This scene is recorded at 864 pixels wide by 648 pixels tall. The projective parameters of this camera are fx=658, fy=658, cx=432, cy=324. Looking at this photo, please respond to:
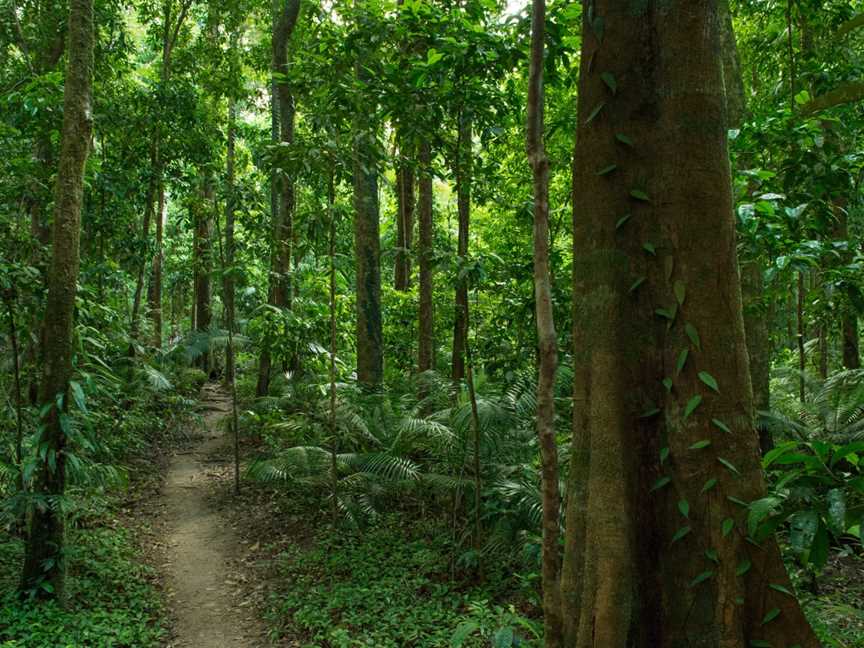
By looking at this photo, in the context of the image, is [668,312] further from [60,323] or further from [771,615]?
[60,323]

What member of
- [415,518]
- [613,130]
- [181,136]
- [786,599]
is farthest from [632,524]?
[181,136]

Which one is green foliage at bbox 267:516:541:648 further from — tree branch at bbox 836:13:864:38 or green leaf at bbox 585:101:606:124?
tree branch at bbox 836:13:864:38

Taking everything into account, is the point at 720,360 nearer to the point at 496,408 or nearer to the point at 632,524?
the point at 632,524

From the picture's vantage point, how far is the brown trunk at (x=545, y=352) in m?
3.06

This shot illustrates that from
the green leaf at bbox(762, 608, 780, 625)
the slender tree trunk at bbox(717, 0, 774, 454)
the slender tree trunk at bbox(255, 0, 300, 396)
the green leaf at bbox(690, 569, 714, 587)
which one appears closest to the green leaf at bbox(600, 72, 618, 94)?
the green leaf at bbox(690, 569, 714, 587)

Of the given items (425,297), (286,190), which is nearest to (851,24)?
(425,297)

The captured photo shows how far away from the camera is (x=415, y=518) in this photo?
25.3 feet

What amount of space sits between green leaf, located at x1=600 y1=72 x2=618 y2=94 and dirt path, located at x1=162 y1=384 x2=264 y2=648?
4.95 m

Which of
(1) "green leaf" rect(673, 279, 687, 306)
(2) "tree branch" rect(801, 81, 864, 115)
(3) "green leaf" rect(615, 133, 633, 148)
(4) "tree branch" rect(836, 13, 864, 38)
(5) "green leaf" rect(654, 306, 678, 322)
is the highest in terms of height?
(3) "green leaf" rect(615, 133, 633, 148)

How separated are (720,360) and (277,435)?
28.8ft

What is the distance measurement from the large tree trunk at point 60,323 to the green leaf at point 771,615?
16.8 feet

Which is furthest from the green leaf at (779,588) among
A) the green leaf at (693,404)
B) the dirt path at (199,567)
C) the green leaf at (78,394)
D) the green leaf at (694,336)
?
the green leaf at (78,394)

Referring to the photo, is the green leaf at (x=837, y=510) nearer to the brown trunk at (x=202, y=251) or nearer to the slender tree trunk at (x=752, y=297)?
the slender tree trunk at (x=752, y=297)

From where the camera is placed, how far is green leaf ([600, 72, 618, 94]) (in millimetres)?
3072
